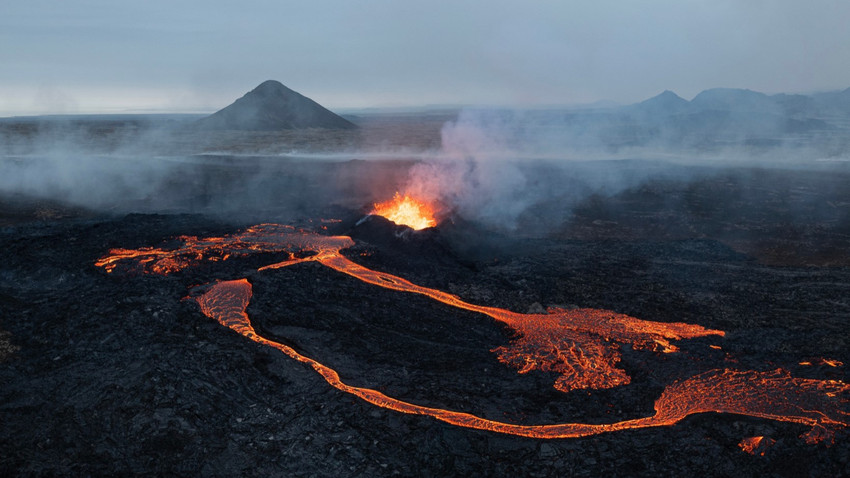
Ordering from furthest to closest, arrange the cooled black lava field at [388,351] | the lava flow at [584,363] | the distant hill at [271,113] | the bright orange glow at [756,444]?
1. the distant hill at [271,113]
2. the lava flow at [584,363]
3. the bright orange glow at [756,444]
4. the cooled black lava field at [388,351]

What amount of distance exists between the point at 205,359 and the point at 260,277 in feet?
15.2

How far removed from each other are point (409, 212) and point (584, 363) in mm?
11020

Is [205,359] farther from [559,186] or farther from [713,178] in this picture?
[713,178]

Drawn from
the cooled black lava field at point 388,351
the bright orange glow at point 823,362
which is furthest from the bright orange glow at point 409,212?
the bright orange glow at point 823,362

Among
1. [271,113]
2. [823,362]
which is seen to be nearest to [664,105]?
[271,113]

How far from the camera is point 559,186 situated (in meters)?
31.2

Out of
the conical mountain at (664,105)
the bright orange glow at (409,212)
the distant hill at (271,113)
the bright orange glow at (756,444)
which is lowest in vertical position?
the bright orange glow at (756,444)

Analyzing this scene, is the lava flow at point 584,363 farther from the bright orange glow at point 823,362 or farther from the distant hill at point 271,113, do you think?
the distant hill at point 271,113

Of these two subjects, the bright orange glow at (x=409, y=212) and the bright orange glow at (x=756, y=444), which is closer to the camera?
the bright orange glow at (x=756, y=444)

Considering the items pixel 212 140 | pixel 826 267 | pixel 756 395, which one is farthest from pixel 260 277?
pixel 212 140

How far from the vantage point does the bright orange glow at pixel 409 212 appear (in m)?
19.3

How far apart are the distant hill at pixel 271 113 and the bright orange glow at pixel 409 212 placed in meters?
50.1

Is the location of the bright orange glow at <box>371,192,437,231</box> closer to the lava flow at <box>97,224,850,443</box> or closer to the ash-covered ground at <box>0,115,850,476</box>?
the ash-covered ground at <box>0,115,850,476</box>

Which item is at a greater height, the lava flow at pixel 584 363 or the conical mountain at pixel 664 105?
the conical mountain at pixel 664 105
